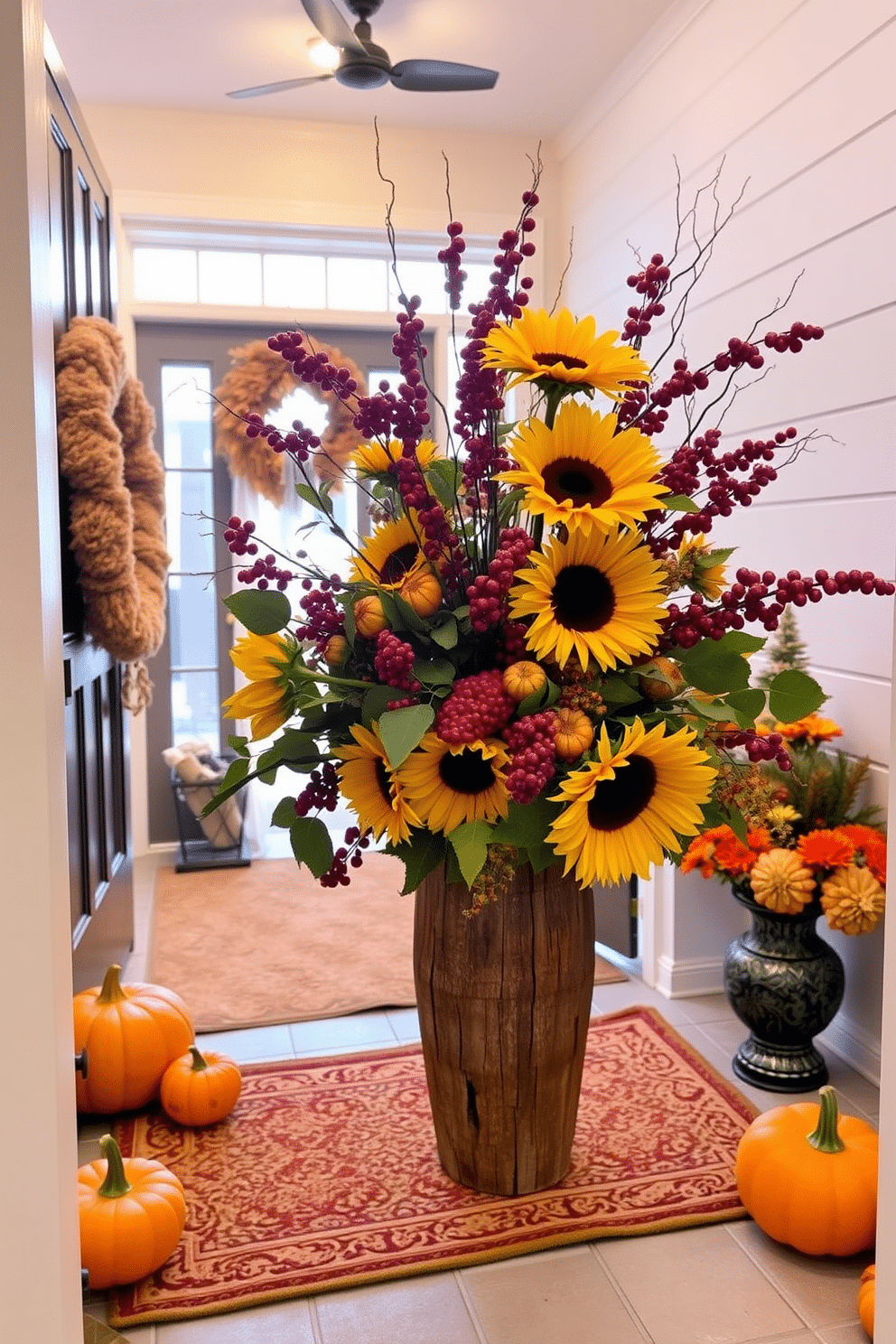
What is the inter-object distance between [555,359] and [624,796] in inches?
20.3

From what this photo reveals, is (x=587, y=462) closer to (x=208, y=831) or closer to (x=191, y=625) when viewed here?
(x=208, y=831)

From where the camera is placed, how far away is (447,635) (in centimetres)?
133

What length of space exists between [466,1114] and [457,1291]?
23cm

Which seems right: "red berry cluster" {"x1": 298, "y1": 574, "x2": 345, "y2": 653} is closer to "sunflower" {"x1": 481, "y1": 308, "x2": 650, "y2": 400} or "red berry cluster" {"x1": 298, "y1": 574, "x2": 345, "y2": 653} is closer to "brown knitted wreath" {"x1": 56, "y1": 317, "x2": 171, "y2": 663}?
"sunflower" {"x1": 481, "y1": 308, "x2": 650, "y2": 400}

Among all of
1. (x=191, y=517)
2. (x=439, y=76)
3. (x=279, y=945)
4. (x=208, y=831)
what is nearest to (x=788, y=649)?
(x=279, y=945)

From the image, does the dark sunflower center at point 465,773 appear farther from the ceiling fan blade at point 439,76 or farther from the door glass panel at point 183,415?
the door glass panel at point 183,415

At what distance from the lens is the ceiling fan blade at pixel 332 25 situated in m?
2.76

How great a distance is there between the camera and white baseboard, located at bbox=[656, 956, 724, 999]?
2617mm

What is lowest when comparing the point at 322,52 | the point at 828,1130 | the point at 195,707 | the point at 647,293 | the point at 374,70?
the point at 828,1130

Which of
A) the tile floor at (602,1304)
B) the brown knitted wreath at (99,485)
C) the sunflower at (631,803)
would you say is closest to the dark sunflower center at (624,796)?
the sunflower at (631,803)

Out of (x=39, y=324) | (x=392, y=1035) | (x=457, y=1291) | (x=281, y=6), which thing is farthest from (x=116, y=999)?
(x=281, y=6)

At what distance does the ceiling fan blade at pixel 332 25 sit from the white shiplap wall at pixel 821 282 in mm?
919

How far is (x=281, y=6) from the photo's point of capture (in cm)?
316

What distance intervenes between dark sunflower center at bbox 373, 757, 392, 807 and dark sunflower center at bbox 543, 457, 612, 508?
42cm
